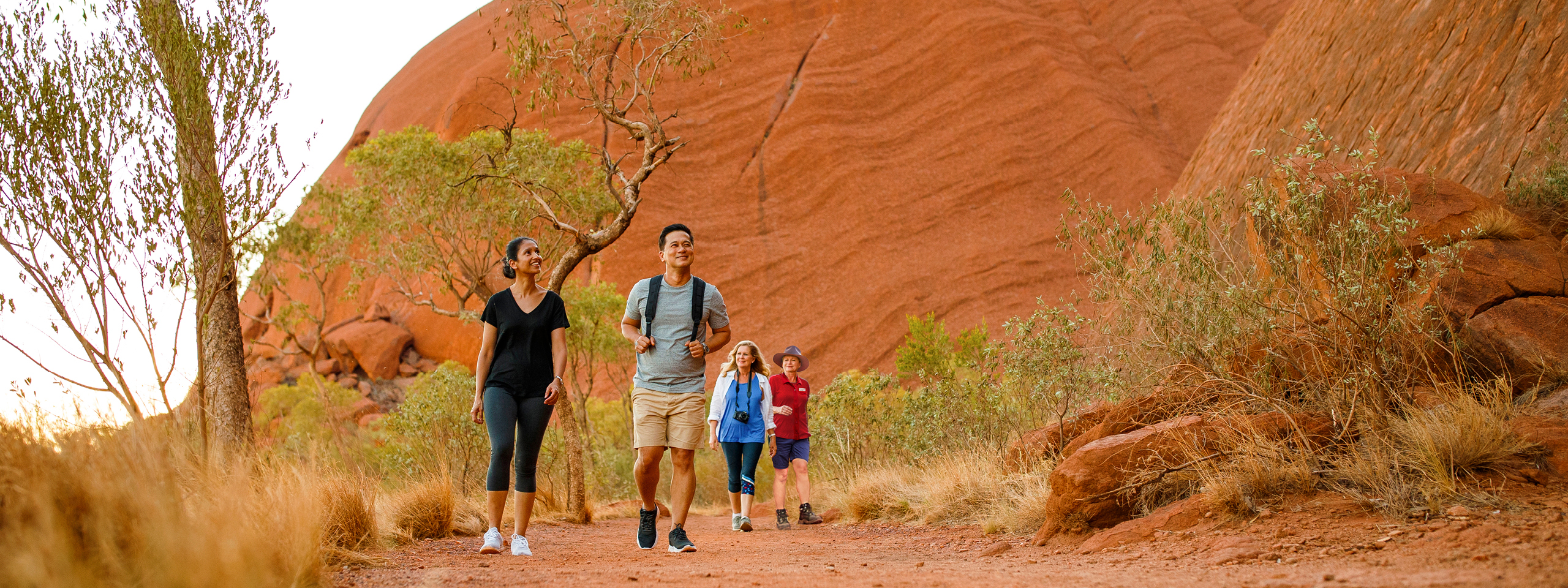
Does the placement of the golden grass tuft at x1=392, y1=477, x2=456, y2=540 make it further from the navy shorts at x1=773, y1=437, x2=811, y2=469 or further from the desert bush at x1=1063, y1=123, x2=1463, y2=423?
the desert bush at x1=1063, y1=123, x2=1463, y2=423

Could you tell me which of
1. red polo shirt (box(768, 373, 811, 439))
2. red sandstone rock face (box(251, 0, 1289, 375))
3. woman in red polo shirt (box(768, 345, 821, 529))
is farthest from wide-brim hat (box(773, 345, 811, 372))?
red sandstone rock face (box(251, 0, 1289, 375))

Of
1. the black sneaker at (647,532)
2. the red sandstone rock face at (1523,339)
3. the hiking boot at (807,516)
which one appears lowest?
the hiking boot at (807,516)

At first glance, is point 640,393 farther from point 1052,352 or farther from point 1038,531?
point 1052,352

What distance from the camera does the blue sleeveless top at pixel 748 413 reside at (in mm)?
7422

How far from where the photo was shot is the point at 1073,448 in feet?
20.0

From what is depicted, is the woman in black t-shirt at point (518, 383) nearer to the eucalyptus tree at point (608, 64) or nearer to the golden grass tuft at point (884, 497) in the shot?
the golden grass tuft at point (884, 497)

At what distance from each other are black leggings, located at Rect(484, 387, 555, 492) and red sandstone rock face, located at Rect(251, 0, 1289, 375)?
26.6 meters

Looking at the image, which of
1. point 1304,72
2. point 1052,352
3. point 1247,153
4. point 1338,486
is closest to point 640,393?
point 1338,486

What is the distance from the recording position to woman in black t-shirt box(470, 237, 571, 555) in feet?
15.8

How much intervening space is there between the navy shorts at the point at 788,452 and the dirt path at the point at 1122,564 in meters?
2.86

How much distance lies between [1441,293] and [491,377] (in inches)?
203

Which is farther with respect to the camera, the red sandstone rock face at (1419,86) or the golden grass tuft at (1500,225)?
the red sandstone rock face at (1419,86)

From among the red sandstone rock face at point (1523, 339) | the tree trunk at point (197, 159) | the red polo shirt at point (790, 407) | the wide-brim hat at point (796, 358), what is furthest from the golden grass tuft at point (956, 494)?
the tree trunk at point (197, 159)

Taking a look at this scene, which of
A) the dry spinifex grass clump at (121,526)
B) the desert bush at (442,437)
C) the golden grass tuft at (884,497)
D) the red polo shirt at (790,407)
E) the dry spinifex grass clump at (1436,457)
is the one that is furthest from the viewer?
the desert bush at (442,437)
